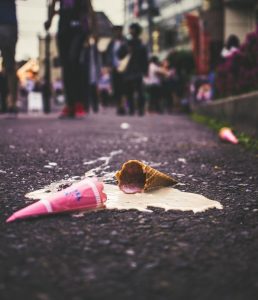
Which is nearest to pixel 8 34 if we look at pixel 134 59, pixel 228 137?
pixel 228 137

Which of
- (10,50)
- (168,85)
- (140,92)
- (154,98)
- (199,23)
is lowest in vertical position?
(154,98)

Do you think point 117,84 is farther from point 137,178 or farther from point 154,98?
point 137,178

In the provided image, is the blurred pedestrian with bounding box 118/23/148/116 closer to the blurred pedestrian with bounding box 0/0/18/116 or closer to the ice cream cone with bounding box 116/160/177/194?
the blurred pedestrian with bounding box 0/0/18/116

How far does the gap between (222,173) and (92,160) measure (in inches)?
39.6

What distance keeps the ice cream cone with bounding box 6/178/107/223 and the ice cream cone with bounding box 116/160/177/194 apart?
0.95 feet

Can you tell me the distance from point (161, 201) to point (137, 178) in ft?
0.77

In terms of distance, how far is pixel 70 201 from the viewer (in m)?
1.94

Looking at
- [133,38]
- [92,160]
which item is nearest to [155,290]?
[92,160]

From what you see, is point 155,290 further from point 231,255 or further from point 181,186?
point 181,186

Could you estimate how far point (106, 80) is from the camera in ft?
69.8

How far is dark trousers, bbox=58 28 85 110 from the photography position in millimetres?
7840

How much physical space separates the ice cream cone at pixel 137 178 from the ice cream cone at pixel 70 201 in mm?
290

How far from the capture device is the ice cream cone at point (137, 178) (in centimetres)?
233

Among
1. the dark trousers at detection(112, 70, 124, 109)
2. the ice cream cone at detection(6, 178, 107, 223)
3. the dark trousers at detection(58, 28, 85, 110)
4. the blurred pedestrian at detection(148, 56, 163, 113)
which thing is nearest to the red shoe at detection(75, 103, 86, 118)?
the dark trousers at detection(58, 28, 85, 110)
